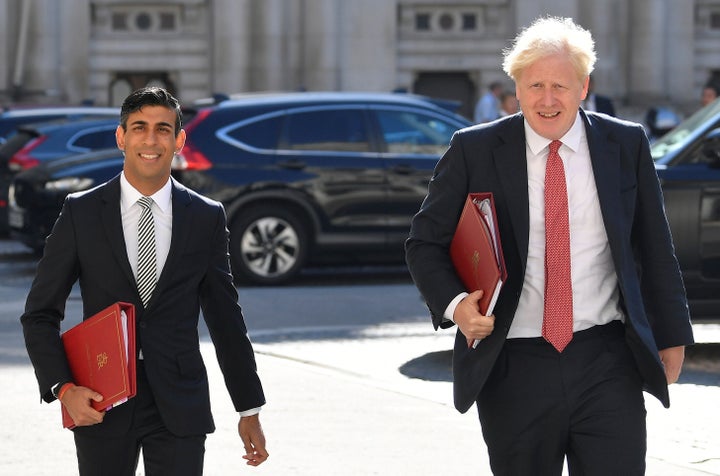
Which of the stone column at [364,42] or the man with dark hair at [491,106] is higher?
the stone column at [364,42]

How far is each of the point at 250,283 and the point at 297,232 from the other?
0.64 meters

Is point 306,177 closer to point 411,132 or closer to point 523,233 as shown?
point 411,132

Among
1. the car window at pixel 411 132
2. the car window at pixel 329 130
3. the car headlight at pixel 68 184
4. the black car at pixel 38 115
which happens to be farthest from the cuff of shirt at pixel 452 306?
the black car at pixel 38 115

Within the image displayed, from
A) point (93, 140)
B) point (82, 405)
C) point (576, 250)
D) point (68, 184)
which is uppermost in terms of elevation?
point (576, 250)

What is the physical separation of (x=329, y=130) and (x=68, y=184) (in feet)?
9.28

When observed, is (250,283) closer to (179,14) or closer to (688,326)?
(688,326)

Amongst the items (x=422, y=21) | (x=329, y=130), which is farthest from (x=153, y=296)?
(x=422, y=21)

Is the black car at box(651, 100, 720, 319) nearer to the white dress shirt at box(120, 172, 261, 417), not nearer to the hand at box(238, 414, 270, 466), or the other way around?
the hand at box(238, 414, 270, 466)

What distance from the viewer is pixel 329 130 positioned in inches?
585

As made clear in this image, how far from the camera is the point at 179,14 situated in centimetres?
3212


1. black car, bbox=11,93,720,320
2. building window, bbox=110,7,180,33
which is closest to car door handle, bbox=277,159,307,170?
black car, bbox=11,93,720,320

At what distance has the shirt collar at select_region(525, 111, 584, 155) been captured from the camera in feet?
15.6

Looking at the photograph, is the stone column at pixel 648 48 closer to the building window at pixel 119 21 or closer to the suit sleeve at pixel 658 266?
the building window at pixel 119 21

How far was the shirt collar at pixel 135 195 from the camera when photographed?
15.4 ft
